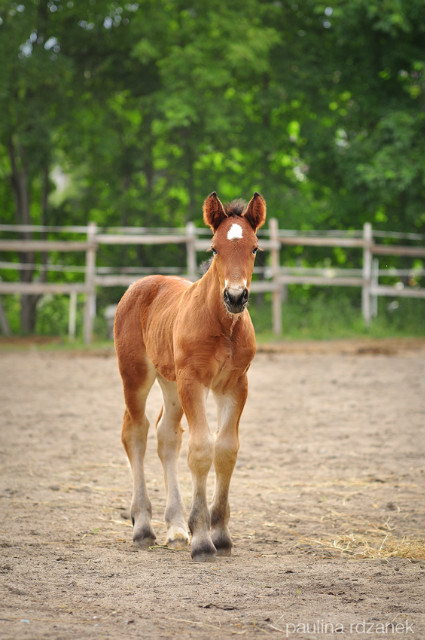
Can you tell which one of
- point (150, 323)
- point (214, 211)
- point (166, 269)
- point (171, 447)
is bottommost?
point (171, 447)

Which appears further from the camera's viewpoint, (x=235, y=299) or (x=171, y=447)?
(x=171, y=447)

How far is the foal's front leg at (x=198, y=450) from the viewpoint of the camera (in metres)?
4.70

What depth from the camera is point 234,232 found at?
15.0 ft

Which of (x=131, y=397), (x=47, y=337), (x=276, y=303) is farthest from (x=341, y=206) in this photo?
(x=131, y=397)

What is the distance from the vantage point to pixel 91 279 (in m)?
17.3

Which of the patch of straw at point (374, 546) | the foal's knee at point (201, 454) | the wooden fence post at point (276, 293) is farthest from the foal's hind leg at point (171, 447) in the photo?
the wooden fence post at point (276, 293)

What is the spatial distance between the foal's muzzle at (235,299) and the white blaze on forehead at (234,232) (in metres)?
0.35

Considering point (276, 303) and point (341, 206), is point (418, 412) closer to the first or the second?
point (276, 303)

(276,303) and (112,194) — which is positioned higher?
(112,194)

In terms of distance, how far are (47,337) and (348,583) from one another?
52.9 ft

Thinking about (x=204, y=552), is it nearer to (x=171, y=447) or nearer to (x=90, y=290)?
(x=171, y=447)

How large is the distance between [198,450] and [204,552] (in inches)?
23.3

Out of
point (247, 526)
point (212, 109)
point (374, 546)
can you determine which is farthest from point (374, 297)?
point (374, 546)

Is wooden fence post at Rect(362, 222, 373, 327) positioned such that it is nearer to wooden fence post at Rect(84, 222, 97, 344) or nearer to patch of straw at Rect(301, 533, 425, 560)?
wooden fence post at Rect(84, 222, 97, 344)
